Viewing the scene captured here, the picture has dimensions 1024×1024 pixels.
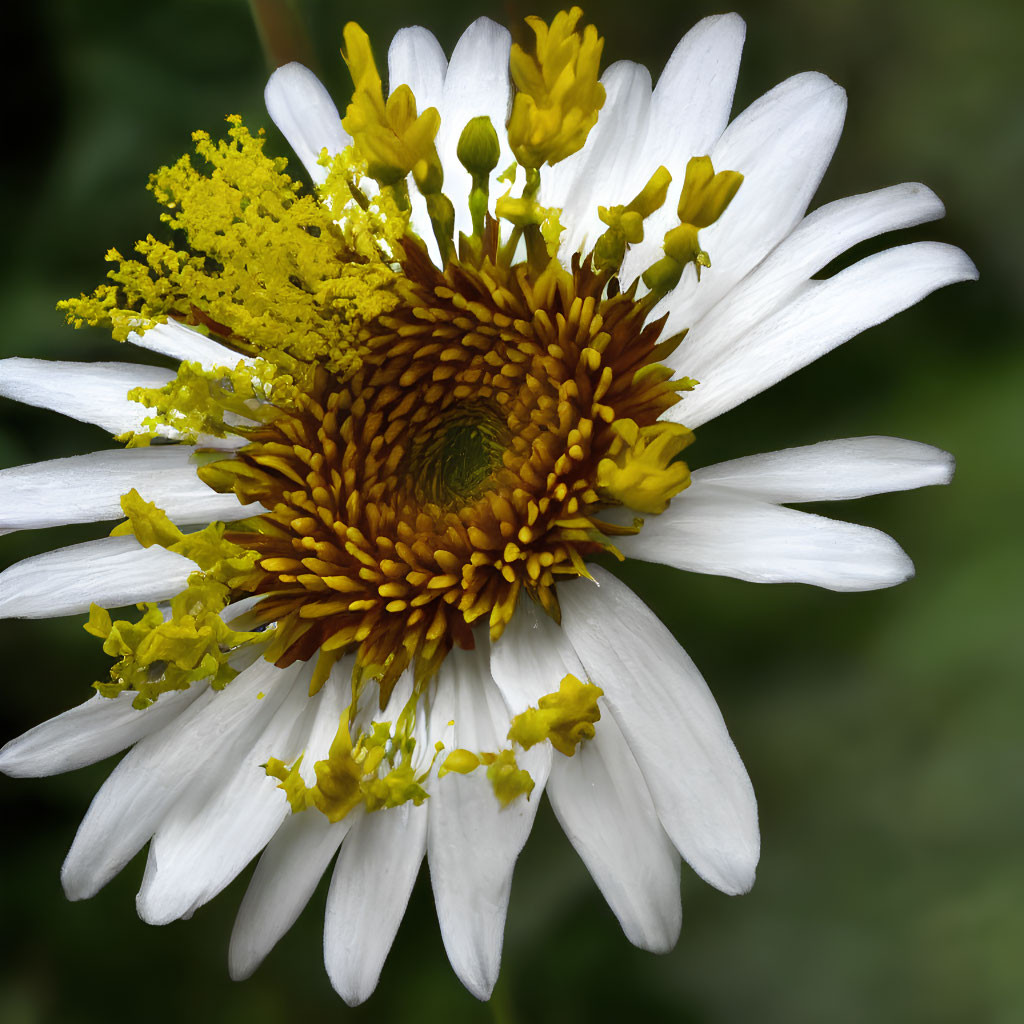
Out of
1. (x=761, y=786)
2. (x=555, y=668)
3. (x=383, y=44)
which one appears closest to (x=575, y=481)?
(x=555, y=668)

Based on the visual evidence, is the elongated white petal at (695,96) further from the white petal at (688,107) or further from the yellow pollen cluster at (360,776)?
the yellow pollen cluster at (360,776)

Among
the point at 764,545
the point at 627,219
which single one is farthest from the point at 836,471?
the point at 627,219

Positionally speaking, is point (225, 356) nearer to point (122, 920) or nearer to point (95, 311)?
point (95, 311)

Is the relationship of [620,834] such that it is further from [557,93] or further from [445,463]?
[557,93]

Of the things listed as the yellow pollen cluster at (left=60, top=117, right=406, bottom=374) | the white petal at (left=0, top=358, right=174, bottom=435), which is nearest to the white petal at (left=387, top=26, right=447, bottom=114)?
the yellow pollen cluster at (left=60, top=117, right=406, bottom=374)

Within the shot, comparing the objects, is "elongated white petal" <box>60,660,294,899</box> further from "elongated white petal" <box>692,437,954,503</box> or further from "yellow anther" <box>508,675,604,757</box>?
"elongated white petal" <box>692,437,954,503</box>
